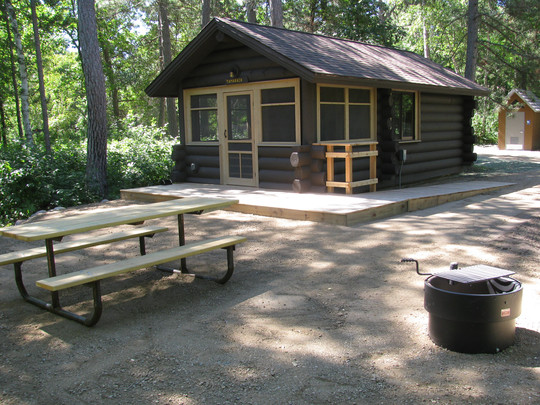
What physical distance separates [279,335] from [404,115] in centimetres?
997

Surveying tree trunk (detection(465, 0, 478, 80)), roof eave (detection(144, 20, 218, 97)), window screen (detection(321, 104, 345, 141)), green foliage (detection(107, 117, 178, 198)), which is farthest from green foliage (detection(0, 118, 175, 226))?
tree trunk (detection(465, 0, 478, 80))

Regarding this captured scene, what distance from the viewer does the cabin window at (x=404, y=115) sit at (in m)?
12.5

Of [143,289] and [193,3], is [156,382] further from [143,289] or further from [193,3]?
[193,3]

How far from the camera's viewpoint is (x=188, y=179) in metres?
13.1

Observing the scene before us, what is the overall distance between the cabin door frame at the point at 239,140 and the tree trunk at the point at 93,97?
2.83 m

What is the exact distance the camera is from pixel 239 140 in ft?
38.4

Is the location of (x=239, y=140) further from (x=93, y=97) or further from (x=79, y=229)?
(x=79, y=229)

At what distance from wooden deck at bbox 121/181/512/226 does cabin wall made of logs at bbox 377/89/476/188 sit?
1.39m

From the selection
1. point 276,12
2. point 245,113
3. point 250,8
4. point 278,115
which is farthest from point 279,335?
point 250,8

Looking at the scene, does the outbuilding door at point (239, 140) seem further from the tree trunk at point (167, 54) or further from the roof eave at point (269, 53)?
the tree trunk at point (167, 54)

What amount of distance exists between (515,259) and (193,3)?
82.8ft

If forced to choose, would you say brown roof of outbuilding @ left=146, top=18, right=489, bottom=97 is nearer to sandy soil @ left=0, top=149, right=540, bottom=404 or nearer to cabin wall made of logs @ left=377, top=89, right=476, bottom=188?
cabin wall made of logs @ left=377, top=89, right=476, bottom=188

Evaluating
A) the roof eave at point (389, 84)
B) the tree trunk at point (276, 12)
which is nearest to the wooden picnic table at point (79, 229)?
the roof eave at point (389, 84)

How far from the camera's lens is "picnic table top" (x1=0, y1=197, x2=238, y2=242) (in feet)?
13.8
